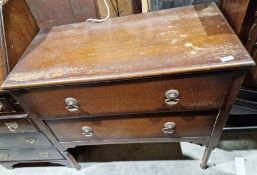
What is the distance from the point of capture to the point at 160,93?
88 cm

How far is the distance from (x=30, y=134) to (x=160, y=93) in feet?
2.50

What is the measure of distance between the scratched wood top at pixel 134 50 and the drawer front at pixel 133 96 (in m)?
0.05

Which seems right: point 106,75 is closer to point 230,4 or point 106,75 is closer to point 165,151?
point 230,4

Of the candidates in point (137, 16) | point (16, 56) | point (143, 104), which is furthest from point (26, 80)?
point (137, 16)

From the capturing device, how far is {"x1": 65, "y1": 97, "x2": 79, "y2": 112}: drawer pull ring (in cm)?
93

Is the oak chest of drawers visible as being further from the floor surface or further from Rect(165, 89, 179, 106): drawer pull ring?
the floor surface

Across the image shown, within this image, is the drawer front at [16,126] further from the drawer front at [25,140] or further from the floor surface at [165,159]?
the floor surface at [165,159]

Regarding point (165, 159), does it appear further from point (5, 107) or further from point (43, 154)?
point (5, 107)

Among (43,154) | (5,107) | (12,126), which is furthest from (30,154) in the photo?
(5,107)

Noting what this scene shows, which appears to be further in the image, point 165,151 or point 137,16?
point 165,151

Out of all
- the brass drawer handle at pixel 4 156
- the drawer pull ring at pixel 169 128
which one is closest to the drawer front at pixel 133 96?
the drawer pull ring at pixel 169 128

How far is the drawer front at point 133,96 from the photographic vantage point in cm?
83

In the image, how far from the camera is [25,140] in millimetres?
1232

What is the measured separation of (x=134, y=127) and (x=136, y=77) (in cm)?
37
